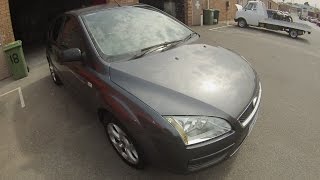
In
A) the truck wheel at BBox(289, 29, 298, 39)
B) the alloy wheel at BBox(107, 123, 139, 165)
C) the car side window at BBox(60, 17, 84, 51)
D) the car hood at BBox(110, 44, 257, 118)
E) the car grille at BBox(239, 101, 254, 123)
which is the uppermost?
the car side window at BBox(60, 17, 84, 51)

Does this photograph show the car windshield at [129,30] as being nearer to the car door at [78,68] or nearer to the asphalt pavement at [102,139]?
the car door at [78,68]

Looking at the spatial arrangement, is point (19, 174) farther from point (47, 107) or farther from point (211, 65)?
point (211, 65)

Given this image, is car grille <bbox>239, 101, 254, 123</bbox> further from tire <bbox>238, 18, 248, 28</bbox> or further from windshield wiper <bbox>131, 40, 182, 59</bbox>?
tire <bbox>238, 18, 248, 28</bbox>

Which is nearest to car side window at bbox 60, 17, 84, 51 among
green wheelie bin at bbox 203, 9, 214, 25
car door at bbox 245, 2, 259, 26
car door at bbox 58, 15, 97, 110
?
car door at bbox 58, 15, 97, 110

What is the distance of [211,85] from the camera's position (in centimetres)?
353

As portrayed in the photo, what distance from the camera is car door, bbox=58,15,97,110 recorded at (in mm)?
4281

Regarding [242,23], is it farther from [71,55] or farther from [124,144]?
[124,144]

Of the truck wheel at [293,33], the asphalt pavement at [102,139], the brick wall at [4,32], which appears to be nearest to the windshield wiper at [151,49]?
the asphalt pavement at [102,139]

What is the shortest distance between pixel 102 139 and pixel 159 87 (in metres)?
1.70

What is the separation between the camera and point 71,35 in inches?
194

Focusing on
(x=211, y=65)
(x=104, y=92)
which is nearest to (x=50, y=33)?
(x=104, y=92)

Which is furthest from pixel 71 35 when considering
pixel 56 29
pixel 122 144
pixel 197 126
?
pixel 197 126

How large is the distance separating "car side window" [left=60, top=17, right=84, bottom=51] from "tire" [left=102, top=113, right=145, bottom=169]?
1.21 metres

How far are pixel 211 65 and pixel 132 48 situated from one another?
1.10 metres
